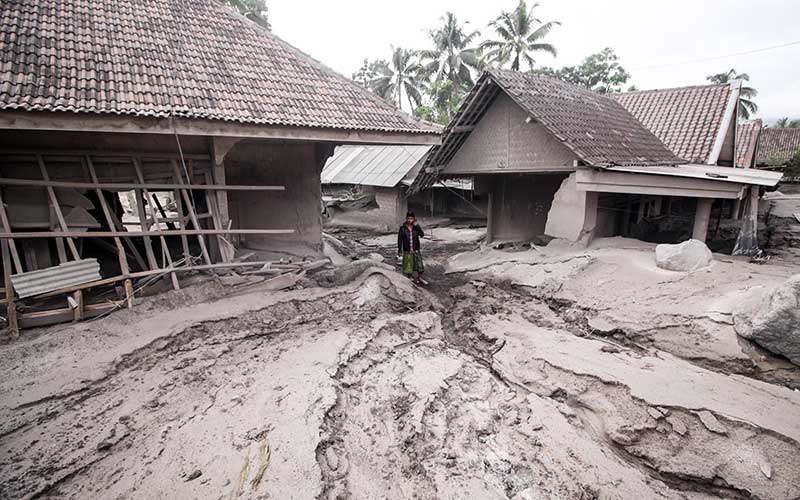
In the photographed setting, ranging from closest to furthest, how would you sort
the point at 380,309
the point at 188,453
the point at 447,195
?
1. the point at 188,453
2. the point at 380,309
3. the point at 447,195

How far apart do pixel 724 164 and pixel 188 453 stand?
18.6 meters

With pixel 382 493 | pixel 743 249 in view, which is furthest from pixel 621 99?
pixel 382 493

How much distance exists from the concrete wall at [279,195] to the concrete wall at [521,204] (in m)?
6.23

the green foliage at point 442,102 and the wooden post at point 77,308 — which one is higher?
the green foliage at point 442,102

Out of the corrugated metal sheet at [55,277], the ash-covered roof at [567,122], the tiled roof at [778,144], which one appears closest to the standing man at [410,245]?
the ash-covered roof at [567,122]

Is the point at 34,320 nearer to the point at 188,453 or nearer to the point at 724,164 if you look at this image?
the point at 188,453

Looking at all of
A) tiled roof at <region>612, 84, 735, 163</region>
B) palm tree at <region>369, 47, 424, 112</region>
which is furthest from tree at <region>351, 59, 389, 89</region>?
tiled roof at <region>612, 84, 735, 163</region>

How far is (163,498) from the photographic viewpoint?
3.20 meters

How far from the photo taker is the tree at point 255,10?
25.3m

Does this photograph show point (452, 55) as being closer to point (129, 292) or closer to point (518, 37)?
point (518, 37)

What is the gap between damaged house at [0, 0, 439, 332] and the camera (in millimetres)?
6035

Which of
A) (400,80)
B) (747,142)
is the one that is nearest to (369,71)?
(400,80)

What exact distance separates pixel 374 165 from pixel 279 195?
11.7 metres

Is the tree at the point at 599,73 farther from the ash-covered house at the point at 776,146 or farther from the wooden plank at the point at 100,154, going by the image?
the wooden plank at the point at 100,154
